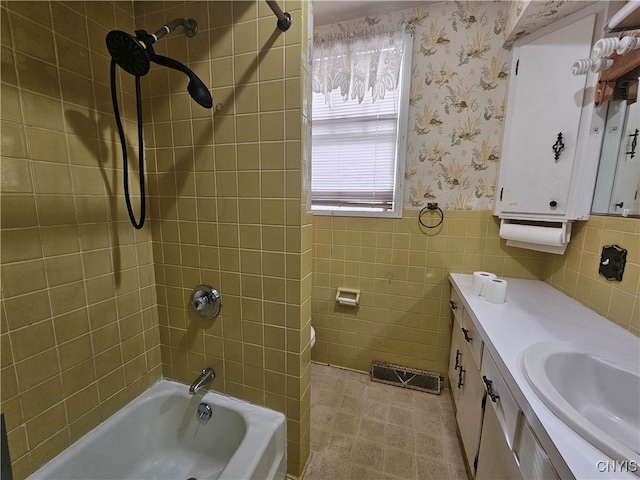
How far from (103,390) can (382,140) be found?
2.02 meters

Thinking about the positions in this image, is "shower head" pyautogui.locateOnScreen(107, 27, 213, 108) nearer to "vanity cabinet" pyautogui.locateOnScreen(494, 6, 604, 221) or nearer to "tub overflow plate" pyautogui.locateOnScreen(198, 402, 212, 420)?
"tub overflow plate" pyautogui.locateOnScreen(198, 402, 212, 420)

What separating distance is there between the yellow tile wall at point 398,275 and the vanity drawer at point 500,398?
806mm

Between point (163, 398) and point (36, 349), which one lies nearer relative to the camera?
point (36, 349)

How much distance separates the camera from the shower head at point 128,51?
31.0 inches

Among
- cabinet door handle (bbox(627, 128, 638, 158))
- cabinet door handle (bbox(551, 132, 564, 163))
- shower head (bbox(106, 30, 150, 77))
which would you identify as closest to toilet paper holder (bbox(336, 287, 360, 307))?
cabinet door handle (bbox(551, 132, 564, 163))

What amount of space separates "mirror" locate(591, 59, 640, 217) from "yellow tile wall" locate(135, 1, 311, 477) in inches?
55.4

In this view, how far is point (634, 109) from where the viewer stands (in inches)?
43.0

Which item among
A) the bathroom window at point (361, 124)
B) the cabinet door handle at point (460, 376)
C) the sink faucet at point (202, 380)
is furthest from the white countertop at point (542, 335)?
the sink faucet at point (202, 380)

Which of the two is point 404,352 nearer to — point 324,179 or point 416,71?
point 324,179

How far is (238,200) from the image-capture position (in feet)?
3.48

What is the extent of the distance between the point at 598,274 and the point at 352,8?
2.00 metres

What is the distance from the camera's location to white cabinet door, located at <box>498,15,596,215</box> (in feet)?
4.02

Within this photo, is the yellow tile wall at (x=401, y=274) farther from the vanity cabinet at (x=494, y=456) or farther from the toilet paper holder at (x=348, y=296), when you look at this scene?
the vanity cabinet at (x=494, y=456)

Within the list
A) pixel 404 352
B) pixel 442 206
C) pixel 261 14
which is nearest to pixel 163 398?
pixel 404 352
